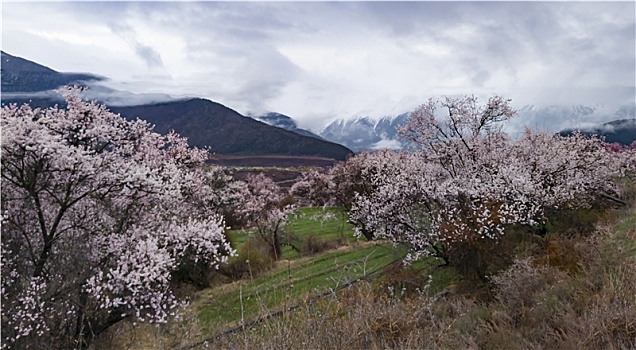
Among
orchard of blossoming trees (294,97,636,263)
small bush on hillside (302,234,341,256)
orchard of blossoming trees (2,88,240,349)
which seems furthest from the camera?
small bush on hillside (302,234,341,256)

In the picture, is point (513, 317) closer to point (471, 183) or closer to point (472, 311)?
point (472, 311)

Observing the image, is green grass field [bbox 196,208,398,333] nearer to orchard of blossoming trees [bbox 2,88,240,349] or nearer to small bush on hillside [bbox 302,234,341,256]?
small bush on hillside [bbox 302,234,341,256]

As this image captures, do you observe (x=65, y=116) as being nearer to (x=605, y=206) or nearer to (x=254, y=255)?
(x=254, y=255)

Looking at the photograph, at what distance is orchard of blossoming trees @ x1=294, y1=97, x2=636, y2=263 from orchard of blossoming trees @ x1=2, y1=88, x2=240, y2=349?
20.6 ft

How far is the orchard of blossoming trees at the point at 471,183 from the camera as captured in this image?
1183 cm

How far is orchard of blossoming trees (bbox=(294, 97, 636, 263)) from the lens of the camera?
→ 11.8 m

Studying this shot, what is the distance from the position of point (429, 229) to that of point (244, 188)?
24.8 metres

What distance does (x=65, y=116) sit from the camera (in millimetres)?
9641

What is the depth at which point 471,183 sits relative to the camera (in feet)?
42.9

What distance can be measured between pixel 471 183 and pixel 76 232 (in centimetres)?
1109

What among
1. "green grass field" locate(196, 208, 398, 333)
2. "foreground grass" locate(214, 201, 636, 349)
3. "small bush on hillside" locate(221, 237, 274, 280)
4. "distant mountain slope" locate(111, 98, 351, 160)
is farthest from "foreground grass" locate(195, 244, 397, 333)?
"distant mountain slope" locate(111, 98, 351, 160)

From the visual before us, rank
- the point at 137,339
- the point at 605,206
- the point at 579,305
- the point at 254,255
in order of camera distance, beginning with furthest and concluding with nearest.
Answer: the point at 254,255 < the point at 605,206 < the point at 137,339 < the point at 579,305

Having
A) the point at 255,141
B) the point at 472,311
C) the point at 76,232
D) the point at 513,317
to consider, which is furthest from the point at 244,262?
the point at 255,141

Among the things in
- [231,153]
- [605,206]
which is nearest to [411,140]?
[605,206]
